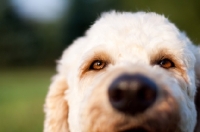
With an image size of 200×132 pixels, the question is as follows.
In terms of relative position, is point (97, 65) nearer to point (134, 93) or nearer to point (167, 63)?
point (167, 63)

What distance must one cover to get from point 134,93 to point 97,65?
2.65ft

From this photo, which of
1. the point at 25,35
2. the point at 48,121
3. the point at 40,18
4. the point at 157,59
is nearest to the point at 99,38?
the point at 157,59

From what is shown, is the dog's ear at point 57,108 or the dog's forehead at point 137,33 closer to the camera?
the dog's forehead at point 137,33

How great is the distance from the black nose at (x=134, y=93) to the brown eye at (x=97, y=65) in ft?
2.32

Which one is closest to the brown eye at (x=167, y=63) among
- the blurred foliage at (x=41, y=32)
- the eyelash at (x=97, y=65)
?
the eyelash at (x=97, y=65)

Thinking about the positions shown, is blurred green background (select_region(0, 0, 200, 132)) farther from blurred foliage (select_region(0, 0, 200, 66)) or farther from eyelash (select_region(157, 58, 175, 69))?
eyelash (select_region(157, 58, 175, 69))

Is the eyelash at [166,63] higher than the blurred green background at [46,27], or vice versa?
the blurred green background at [46,27]

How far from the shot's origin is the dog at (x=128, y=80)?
10.2ft

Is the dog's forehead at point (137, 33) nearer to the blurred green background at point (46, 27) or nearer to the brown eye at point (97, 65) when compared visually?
the brown eye at point (97, 65)

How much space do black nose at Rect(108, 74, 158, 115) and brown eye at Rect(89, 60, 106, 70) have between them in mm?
707

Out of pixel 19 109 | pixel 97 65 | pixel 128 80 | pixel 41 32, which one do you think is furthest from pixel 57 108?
pixel 41 32

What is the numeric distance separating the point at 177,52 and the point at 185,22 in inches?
1074

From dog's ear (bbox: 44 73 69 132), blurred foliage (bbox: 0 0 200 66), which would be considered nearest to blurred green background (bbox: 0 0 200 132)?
blurred foliage (bbox: 0 0 200 66)

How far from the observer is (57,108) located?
164 inches
